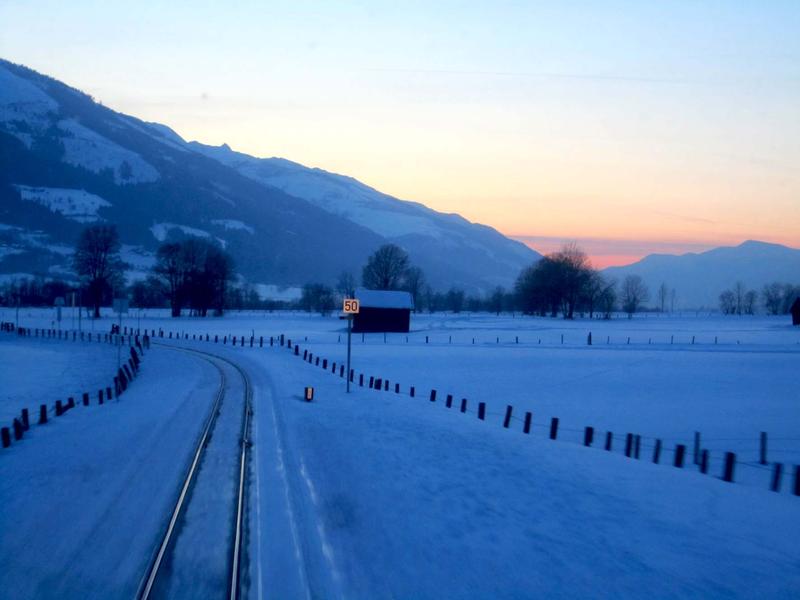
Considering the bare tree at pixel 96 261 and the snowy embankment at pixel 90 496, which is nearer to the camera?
the snowy embankment at pixel 90 496

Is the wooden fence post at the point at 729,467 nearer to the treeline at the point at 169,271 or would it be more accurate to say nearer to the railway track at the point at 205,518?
the railway track at the point at 205,518

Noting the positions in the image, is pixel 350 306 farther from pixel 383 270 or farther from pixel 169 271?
pixel 383 270

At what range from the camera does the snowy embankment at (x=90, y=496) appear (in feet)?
28.2

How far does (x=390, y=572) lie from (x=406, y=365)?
35.4 metres

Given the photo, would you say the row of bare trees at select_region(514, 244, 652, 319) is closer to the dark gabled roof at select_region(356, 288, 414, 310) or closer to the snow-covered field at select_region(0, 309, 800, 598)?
the dark gabled roof at select_region(356, 288, 414, 310)

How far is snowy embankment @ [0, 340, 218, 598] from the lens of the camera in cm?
861

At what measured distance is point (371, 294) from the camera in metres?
79.2

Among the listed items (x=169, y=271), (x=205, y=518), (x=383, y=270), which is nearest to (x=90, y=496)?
(x=205, y=518)

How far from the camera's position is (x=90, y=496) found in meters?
12.0

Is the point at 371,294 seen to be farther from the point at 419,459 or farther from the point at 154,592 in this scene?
the point at 154,592

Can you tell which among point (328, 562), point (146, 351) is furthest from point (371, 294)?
point (328, 562)

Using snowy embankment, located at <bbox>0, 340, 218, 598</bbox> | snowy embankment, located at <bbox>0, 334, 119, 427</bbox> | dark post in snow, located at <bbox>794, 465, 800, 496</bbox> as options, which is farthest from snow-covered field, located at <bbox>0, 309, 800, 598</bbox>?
snowy embankment, located at <bbox>0, 334, 119, 427</bbox>

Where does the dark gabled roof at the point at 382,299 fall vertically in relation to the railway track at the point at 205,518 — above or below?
above

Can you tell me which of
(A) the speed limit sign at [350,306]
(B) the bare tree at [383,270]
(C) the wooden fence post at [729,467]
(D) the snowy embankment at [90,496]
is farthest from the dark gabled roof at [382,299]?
(C) the wooden fence post at [729,467]
